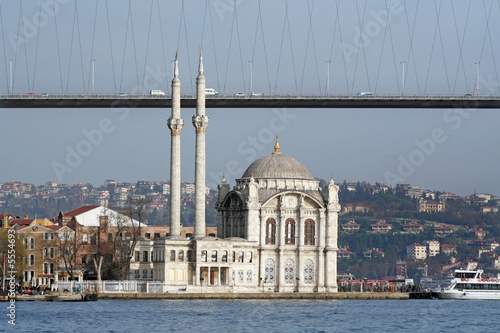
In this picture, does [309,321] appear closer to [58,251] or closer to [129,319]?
[129,319]

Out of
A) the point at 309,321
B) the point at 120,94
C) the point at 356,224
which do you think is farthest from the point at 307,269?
the point at 356,224

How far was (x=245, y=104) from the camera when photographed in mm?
81562

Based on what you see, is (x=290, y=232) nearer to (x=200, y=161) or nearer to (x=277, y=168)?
(x=277, y=168)

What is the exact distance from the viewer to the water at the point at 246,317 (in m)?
51.8

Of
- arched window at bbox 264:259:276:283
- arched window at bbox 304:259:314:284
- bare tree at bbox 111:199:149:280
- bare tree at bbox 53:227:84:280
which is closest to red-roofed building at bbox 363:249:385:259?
bare tree at bbox 53:227:84:280

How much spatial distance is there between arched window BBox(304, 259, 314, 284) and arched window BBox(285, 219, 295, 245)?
1.65 m

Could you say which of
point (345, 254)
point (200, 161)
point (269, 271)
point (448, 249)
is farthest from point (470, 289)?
point (448, 249)

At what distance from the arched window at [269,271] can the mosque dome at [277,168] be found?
5.76 metres

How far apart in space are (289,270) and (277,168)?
682 centimetres

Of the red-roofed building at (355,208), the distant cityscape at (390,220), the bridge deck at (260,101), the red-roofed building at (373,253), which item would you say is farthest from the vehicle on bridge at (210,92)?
the red-roofed building at (355,208)

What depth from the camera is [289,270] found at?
264 feet

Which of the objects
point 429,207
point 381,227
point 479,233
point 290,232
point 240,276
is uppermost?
point 429,207

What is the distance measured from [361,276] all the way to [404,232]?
842 inches

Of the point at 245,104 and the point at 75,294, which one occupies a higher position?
the point at 245,104
